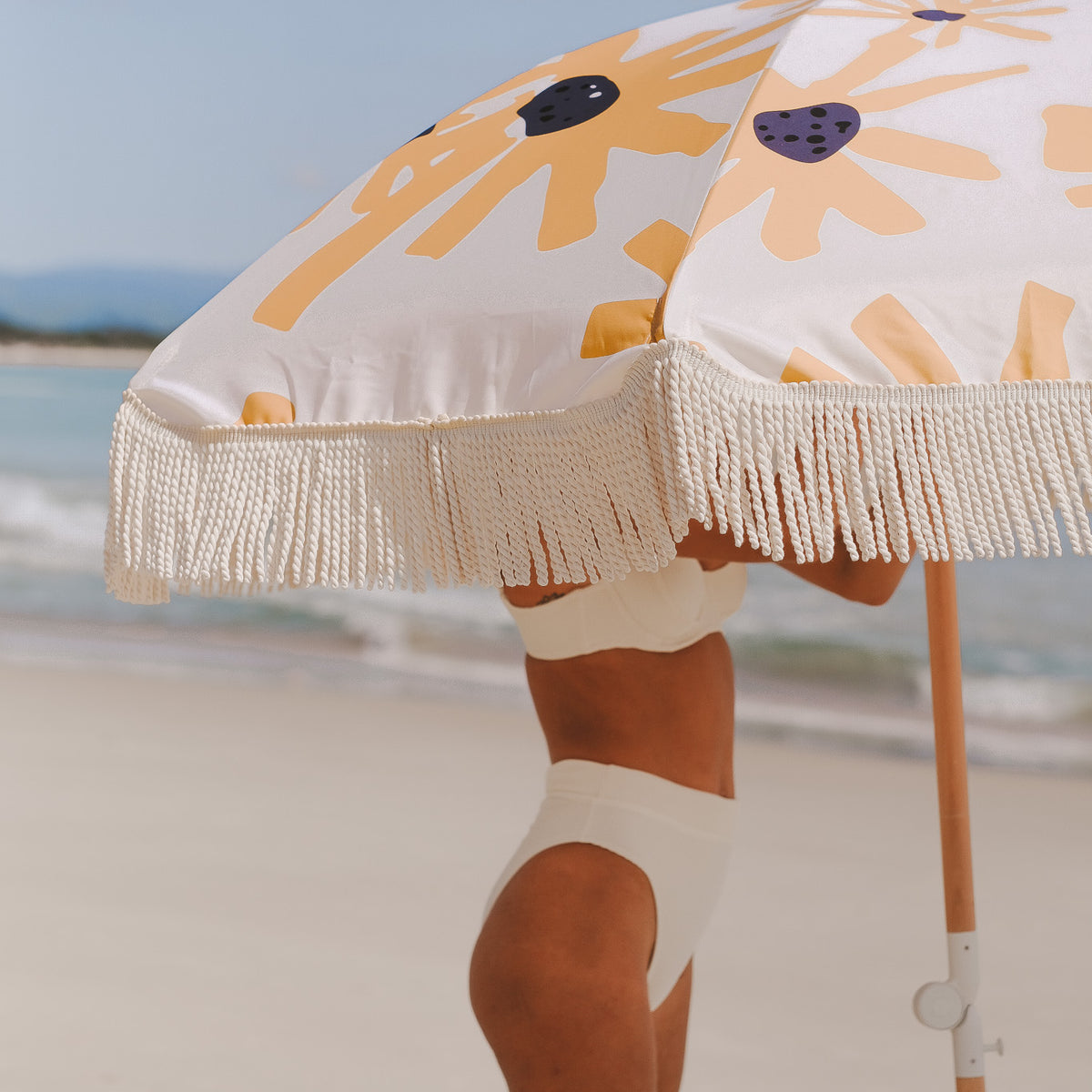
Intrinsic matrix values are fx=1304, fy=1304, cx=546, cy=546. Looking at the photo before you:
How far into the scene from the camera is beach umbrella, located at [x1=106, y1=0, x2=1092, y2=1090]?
40.0 inches

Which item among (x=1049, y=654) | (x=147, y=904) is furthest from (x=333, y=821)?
(x=1049, y=654)

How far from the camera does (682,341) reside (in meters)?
0.99

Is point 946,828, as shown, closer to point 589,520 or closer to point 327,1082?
point 589,520

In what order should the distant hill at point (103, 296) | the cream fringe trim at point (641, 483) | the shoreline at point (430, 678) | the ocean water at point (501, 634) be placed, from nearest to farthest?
1. the cream fringe trim at point (641, 483)
2. the shoreline at point (430, 678)
3. the ocean water at point (501, 634)
4. the distant hill at point (103, 296)

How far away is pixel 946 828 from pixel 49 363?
Answer: 12788 mm

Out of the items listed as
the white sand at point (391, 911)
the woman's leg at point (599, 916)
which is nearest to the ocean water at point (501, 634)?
the white sand at point (391, 911)

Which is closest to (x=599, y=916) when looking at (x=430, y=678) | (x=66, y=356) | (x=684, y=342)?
(x=684, y=342)

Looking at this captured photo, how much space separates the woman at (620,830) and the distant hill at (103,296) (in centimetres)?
1186

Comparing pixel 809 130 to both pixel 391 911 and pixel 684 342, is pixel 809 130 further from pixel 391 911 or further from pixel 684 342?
pixel 391 911

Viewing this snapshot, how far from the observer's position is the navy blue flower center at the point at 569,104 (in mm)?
1353

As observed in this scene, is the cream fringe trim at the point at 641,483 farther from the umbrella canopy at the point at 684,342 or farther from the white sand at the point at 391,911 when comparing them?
the white sand at the point at 391,911

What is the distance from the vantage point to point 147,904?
11.3 ft

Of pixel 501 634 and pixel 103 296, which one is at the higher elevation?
pixel 103 296

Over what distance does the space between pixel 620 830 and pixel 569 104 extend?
2.79 ft
